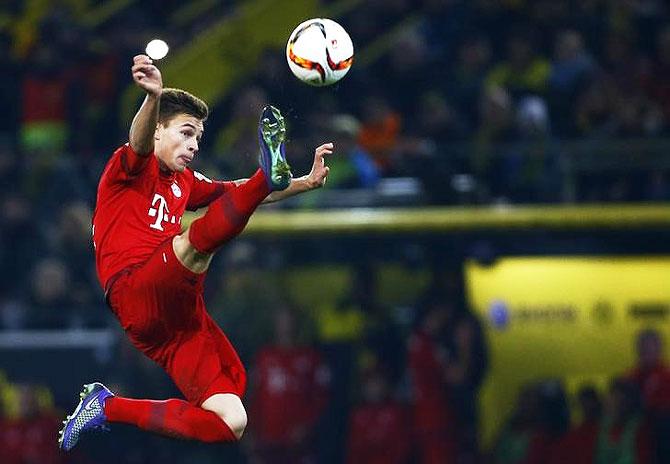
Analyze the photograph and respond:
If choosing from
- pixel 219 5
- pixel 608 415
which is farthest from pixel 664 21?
pixel 219 5

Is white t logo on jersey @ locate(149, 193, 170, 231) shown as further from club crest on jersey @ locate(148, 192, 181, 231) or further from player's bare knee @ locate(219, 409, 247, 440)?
player's bare knee @ locate(219, 409, 247, 440)

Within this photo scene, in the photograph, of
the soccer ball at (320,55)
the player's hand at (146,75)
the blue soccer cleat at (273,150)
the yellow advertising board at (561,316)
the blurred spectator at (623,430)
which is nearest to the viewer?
the player's hand at (146,75)

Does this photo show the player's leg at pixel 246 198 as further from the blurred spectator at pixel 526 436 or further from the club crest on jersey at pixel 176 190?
the blurred spectator at pixel 526 436

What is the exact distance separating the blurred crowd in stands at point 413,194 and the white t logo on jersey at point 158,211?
409cm

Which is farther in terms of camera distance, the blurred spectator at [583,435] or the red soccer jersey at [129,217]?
the blurred spectator at [583,435]

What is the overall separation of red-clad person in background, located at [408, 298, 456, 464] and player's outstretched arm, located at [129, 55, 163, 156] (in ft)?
18.4

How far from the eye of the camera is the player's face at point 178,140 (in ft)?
25.3

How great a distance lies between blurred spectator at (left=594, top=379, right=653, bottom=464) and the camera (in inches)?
457

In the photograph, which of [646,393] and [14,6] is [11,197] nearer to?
[14,6]

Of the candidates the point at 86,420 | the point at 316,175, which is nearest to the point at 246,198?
the point at 316,175

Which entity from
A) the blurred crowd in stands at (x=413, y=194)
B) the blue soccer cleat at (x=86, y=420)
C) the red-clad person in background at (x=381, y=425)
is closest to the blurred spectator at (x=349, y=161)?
the blurred crowd in stands at (x=413, y=194)

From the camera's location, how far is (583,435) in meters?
12.1

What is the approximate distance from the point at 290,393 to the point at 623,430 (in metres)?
2.65

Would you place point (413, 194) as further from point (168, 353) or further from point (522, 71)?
point (168, 353)
